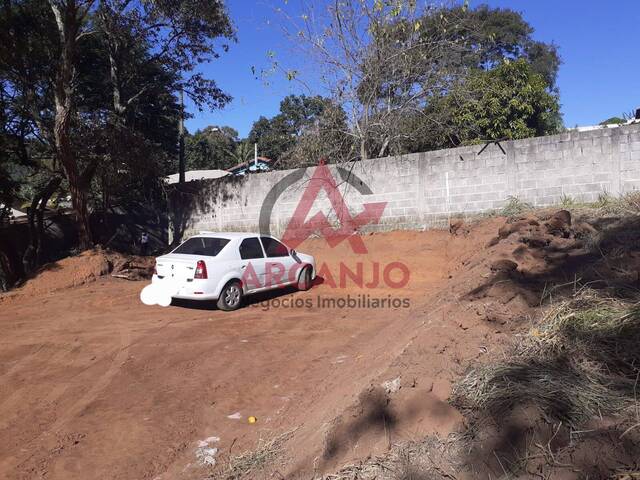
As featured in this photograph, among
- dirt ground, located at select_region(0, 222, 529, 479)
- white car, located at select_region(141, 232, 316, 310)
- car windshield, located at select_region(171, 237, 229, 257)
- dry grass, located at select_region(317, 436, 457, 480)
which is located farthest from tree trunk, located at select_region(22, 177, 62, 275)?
dry grass, located at select_region(317, 436, 457, 480)

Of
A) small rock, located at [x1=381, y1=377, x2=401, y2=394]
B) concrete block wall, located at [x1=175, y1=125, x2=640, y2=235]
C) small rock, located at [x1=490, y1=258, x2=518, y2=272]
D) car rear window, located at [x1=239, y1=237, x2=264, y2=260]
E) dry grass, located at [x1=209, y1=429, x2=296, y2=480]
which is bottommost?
dry grass, located at [x1=209, y1=429, x2=296, y2=480]

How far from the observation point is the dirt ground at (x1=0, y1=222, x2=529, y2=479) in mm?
3594

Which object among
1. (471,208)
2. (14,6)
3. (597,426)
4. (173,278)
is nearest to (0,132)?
(14,6)

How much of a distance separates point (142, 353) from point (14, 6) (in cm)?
1205

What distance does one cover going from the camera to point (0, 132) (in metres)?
13.5

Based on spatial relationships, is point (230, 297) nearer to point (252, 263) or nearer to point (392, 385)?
point (252, 263)

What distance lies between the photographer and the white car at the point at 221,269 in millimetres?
8984

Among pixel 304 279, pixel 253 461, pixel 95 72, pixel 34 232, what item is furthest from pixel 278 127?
pixel 253 461

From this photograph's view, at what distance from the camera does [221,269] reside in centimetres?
920

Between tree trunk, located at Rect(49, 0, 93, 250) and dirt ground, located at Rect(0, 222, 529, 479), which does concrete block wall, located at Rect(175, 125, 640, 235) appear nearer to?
dirt ground, located at Rect(0, 222, 529, 479)

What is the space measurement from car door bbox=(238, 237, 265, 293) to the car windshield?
417mm

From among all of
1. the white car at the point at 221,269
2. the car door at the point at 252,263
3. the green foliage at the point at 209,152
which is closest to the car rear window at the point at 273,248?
the white car at the point at 221,269

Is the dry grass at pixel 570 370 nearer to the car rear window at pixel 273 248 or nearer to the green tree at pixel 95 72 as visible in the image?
the car rear window at pixel 273 248

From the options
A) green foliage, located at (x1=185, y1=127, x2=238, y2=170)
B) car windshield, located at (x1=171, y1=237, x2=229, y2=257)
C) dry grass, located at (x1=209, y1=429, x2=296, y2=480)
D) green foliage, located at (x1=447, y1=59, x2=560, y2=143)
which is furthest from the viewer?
green foliage, located at (x1=185, y1=127, x2=238, y2=170)
